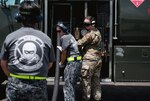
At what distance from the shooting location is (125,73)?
7770 millimetres

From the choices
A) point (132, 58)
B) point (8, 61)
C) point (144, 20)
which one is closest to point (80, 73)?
point (132, 58)

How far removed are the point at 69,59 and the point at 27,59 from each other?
149 inches

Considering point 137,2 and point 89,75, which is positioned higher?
point 137,2

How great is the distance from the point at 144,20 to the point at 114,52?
840 millimetres

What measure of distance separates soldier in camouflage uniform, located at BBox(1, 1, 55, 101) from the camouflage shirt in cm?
419

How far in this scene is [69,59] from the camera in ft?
24.6

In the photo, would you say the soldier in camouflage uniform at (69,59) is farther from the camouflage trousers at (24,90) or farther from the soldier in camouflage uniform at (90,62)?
the camouflage trousers at (24,90)

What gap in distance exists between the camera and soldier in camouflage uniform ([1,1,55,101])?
3.75m

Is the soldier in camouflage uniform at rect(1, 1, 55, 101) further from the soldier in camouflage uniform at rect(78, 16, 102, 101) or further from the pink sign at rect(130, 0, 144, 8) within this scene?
the soldier in camouflage uniform at rect(78, 16, 102, 101)

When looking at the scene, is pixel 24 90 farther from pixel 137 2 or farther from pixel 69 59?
pixel 137 2

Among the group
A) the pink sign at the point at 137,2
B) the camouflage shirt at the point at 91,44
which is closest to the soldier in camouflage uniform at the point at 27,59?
the pink sign at the point at 137,2

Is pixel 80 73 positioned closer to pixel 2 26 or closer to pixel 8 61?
pixel 2 26

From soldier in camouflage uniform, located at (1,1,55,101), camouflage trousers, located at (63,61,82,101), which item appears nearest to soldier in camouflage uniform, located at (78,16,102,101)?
camouflage trousers, located at (63,61,82,101)

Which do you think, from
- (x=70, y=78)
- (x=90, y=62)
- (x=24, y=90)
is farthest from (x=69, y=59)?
(x=24, y=90)
